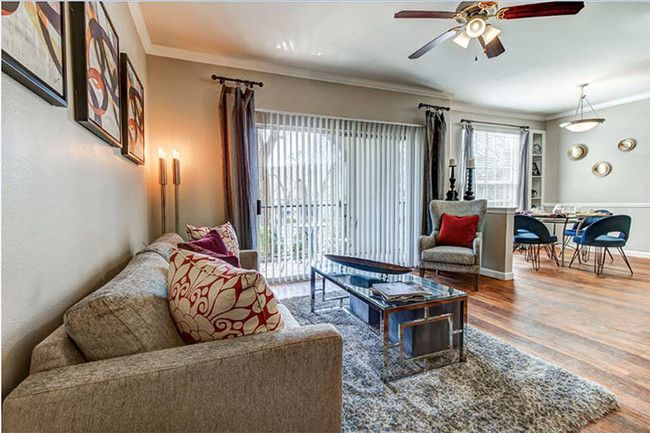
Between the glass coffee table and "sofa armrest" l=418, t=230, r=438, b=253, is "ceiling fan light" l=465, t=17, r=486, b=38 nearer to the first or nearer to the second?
the glass coffee table

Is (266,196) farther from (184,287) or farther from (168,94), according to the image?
(184,287)

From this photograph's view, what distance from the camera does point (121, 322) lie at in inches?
32.0

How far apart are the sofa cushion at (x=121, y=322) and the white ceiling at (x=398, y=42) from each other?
2.43m

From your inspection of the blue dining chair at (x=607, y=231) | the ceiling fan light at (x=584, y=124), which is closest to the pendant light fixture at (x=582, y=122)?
the ceiling fan light at (x=584, y=124)

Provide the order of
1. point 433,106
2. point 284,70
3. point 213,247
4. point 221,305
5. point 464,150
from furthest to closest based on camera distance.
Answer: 1. point 464,150
2. point 433,106
3. point 284,70
4. point 213,247
5. point 221,305

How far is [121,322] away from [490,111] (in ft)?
21.0

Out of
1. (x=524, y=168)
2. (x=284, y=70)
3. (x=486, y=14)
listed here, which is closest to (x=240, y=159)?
(x=284, y=70)

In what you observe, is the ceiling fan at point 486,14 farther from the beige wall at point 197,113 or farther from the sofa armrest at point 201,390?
the sofa armrest at point 201,390

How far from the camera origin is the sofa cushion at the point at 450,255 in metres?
3.25

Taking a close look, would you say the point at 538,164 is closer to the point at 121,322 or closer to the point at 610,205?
the point at 610,205

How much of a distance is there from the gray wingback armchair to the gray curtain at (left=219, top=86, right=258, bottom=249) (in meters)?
2.07

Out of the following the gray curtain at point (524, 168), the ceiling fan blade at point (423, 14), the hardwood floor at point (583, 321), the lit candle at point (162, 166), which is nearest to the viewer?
the hardwood floor at point (583, 321)

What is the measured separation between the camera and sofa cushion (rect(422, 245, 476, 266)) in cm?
325

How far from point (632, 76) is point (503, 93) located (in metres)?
1.54
